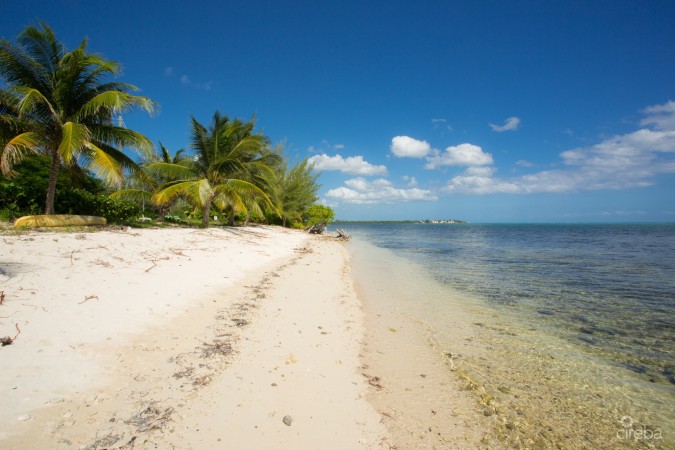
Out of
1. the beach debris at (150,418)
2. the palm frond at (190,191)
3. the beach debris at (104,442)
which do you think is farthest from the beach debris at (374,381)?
the palm frond at (190,191)

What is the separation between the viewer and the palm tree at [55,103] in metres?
9.67

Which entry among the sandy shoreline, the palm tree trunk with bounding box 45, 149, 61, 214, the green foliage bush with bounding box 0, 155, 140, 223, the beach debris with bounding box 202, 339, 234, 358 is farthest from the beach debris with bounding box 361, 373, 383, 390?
the green foliage bush with bounding box 0, 155, 140, 223

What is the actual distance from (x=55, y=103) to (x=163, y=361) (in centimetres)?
1251

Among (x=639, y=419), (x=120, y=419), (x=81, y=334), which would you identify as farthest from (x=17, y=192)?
(x=639, y=419)

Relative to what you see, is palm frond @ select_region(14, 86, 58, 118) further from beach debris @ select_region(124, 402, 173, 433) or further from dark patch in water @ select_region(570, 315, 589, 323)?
dark patch in water @ select_region(570, 315, 589, 323)

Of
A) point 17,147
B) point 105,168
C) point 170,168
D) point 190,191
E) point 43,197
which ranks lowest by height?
point 43,197

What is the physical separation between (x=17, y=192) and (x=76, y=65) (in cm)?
520

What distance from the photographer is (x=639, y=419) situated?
10.6 feet

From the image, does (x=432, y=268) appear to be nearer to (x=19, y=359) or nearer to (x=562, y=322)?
(x=562, y=322)

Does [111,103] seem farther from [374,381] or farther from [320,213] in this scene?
[320,213]

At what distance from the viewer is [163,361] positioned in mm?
3354

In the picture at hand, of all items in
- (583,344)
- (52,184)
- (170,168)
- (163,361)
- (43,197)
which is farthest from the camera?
(170,168)

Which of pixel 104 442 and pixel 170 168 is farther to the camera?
pixel 170 168

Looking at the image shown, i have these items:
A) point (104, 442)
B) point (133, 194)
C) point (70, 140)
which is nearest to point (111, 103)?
point (70, 140)
